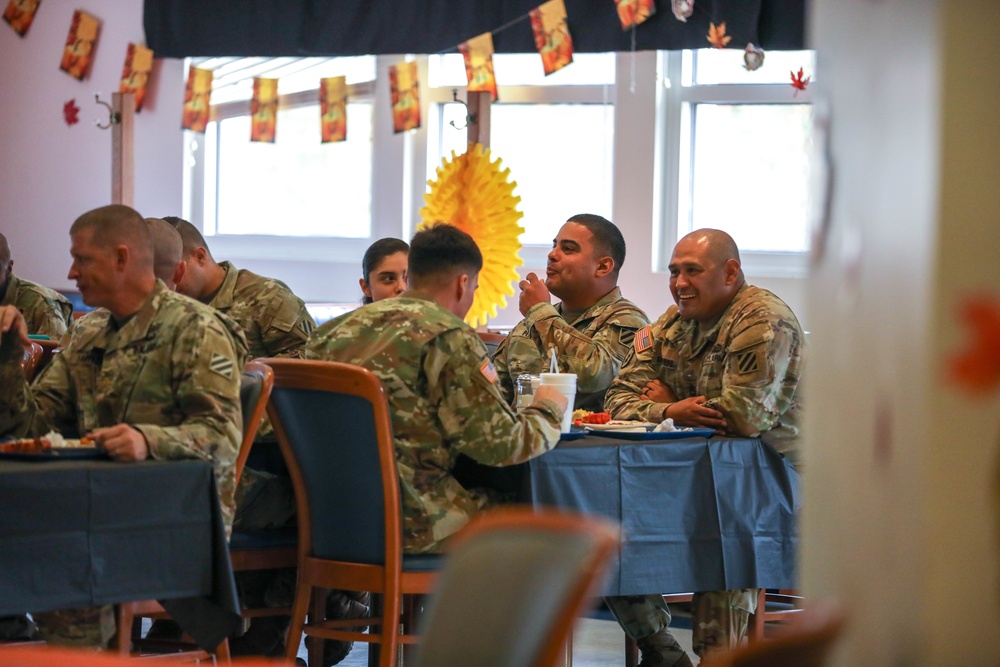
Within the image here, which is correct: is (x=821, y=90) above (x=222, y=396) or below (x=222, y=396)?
above

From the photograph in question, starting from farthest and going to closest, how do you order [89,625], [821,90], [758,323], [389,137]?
[389,137]
[758,323]
[89,625]
[821,90]

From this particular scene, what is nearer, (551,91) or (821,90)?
(821,90)

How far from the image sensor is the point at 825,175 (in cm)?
86

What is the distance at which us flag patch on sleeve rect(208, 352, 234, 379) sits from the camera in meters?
2.46

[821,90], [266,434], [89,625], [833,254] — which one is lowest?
[89,625]

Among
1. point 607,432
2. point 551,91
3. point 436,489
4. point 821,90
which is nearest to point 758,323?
point 607,432

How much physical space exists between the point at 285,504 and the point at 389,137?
13.3 ft

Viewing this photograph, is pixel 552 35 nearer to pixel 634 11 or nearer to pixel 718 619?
pixel 634 11

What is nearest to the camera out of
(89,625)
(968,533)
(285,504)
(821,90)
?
(968,533)

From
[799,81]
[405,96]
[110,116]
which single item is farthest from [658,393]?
[110,116]

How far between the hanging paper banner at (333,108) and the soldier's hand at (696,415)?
4008mm

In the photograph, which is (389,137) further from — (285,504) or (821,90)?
(821,90)

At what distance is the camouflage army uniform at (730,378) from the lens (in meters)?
3.09

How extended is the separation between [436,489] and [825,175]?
197cm
